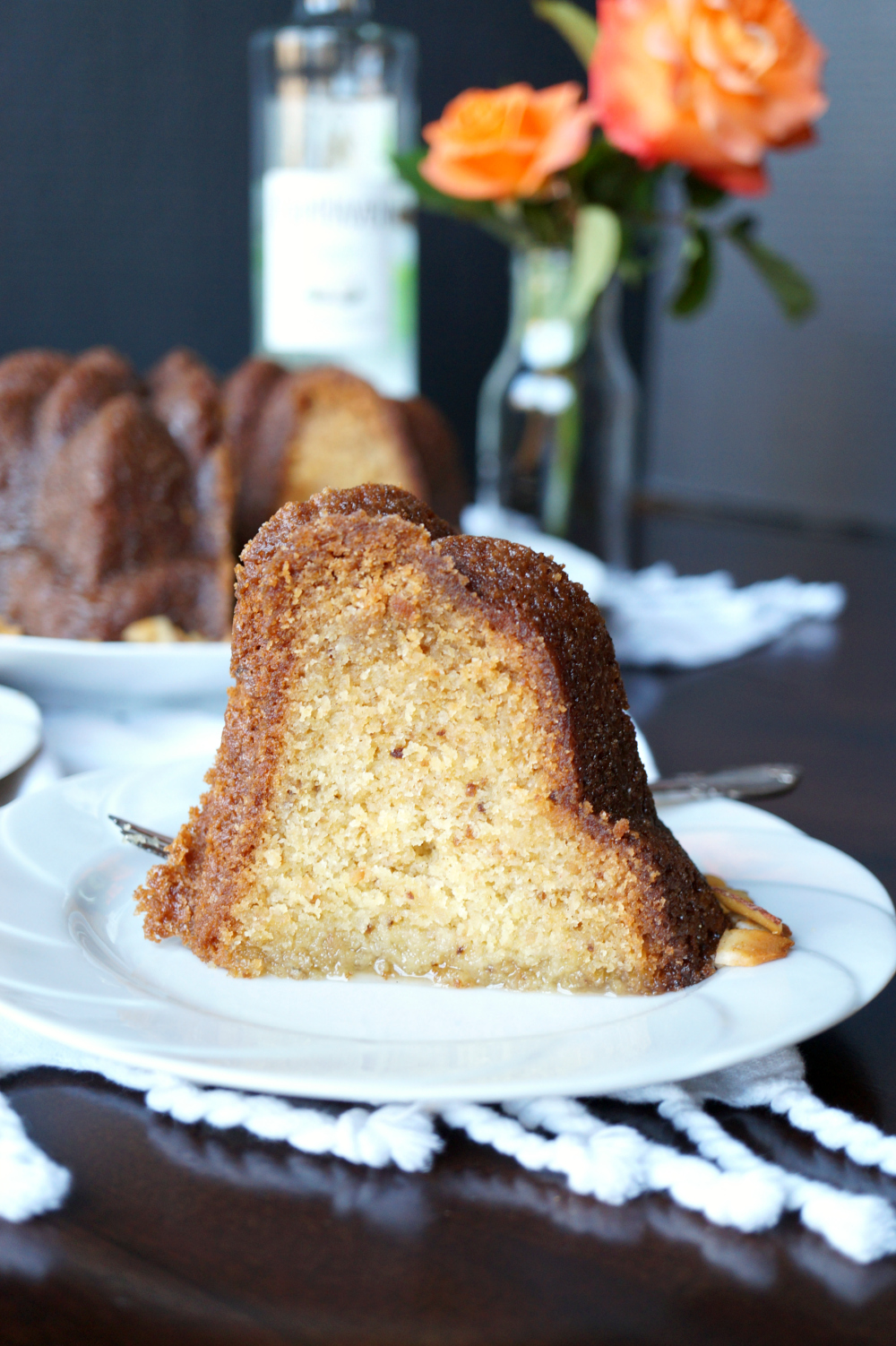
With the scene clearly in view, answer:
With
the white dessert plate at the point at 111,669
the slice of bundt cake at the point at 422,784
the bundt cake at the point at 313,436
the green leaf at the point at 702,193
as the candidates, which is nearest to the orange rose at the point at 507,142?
the green leaf at the point at 702,193

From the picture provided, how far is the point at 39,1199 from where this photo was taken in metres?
0.45

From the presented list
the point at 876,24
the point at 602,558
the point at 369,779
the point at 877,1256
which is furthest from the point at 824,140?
the point at 877,1256

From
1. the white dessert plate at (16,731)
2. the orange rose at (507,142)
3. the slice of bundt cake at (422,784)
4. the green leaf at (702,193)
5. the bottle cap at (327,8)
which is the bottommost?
the white dessert plate at (16,731)

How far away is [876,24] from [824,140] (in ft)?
0.72

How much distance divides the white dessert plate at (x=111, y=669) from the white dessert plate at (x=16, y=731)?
89 mm

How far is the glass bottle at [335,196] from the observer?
67.7 inches

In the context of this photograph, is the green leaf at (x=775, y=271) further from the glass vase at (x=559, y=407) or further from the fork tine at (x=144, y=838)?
the fork tine at (x=144, y=838)

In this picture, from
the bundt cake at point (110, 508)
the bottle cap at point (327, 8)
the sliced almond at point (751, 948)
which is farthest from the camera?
the bottle cap at point (327, 8)

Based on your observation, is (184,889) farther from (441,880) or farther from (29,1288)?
(29,1288)

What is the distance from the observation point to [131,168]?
2.15 meters

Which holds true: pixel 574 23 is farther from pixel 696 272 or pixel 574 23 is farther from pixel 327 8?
pixel 327 8

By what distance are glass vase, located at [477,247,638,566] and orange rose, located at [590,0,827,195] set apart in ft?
0.69

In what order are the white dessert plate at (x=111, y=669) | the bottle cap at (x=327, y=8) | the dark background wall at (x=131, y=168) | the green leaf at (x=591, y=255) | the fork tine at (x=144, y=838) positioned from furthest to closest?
1. the dark background wall at (x=131, y=168)
2. the bottle cap at (x=327, y=8)
3. the green leaf at (x=591, y=255)
4. the white dessert plate at (x=111, y=669)
5. the fork tine at (x=144, y=838)

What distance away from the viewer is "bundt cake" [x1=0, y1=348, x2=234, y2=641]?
119 centimetres
